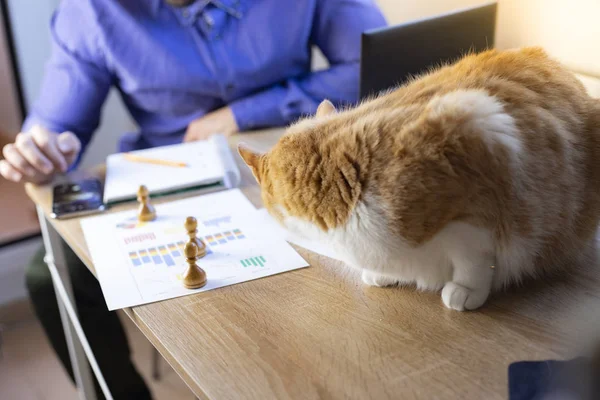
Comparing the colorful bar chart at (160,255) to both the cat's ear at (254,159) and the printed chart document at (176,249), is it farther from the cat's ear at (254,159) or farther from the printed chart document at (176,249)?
the cat's ear at (254,159)

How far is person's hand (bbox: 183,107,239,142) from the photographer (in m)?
1.34

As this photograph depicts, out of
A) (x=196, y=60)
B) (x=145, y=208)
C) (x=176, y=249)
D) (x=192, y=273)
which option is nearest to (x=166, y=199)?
(x=145, y=208)

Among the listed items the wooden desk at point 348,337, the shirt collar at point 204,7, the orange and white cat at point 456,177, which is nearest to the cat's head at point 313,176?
the orange and white cat at point 456,177

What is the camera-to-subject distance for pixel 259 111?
1.35 meters

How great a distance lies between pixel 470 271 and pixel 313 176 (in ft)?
0.65

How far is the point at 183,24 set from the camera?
133 cm

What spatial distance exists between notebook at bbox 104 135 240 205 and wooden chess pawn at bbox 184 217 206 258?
0.74 ft

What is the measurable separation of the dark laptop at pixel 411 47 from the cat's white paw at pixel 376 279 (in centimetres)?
33

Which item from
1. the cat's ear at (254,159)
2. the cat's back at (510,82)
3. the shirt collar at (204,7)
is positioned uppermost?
the cat's back at (510,82)

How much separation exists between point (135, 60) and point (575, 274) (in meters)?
0.95

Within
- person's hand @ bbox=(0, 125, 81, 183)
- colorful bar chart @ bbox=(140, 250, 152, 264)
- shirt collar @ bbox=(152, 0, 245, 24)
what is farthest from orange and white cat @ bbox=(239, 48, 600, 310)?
shirt collar @ bbox=(152, 0, 245, 24)

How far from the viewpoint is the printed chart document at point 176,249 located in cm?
80

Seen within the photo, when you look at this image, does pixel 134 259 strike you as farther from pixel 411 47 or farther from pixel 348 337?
pixel 411 47

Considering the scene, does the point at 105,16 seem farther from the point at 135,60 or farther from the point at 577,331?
the point at 577,331
